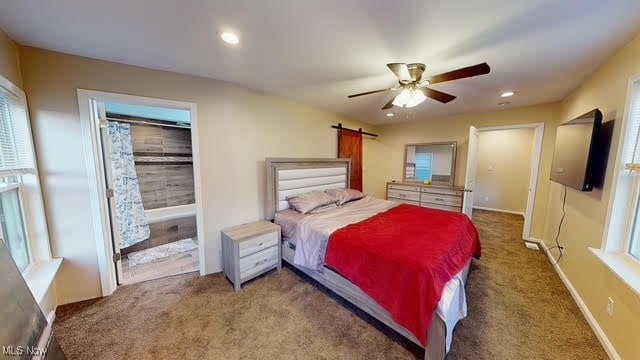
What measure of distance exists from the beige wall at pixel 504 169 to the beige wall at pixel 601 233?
2.91m

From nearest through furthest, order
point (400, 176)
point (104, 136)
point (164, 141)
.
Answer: point (104, 136) → point (164, 141) → point (400, 176)

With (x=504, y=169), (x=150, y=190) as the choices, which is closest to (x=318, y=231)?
(x=150, y=190)

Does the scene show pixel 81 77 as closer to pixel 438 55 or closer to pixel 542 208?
pixel 438 55

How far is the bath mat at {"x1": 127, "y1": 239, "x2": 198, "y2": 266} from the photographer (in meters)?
2.92

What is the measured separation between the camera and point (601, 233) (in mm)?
1804

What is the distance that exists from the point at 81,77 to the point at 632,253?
4.75 metres

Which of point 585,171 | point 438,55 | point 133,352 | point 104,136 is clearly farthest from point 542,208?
point 104,136

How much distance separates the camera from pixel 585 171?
1.95 meters

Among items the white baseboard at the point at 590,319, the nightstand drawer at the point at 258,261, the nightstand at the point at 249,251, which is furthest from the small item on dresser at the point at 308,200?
the white baseboard at the point at 590,319

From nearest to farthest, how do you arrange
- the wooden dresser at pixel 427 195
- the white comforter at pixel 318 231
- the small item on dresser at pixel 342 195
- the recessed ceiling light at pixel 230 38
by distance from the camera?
the recessed ceiling light at pixel 230 38 < the white comforter at pixel 318 231 < the small item on dresser at pixel 342 195 < the wooden dresser at pixel 427 195

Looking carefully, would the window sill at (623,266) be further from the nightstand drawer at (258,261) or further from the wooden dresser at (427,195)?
the nightstand drawer at (258,261)

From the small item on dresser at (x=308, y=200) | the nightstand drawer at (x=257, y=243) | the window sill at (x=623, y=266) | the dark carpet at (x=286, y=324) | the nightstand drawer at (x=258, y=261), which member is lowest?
the dark carpet at (x=286, y=324)

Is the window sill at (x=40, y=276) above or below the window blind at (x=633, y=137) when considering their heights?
below

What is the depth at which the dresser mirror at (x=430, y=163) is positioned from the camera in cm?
437
